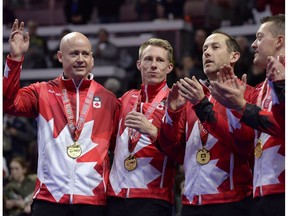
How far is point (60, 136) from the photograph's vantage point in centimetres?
736

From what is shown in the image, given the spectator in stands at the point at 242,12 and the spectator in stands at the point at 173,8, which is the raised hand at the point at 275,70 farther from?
the spectator in stands at the point at 242,12

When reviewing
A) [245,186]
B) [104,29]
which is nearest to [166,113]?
[245,186]

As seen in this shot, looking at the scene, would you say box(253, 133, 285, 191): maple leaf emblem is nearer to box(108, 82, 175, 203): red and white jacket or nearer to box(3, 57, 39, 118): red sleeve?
box(108, 82, 175, 203): red and white jacket

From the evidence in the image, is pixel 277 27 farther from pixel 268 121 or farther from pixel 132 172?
pixel 132 172

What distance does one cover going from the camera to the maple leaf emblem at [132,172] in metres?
7.38

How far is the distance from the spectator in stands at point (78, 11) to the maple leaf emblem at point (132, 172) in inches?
415

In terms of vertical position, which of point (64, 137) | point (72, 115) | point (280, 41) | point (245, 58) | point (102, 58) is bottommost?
point (64, 137)

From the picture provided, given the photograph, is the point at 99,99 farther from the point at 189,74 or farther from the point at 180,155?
the point at 189,74

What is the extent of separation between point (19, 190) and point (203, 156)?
5265 millimetres

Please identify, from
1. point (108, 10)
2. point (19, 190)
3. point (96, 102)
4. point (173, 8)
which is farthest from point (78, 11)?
point (96, 102)

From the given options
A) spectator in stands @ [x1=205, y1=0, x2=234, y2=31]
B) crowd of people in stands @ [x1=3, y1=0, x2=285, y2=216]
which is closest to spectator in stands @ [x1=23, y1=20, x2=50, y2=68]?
crowd of people in stands @ [x1=3, y1=0, x2=285, y2=216]

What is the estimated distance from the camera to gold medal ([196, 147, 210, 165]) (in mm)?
7105

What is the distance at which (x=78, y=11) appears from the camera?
17.9m

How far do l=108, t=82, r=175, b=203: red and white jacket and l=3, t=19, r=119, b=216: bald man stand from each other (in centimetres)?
10
